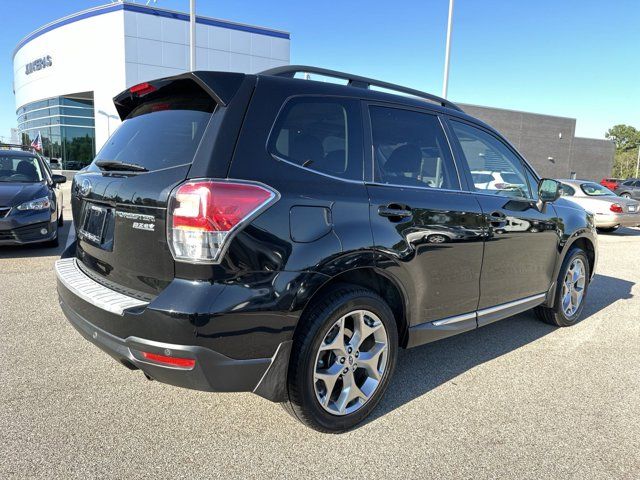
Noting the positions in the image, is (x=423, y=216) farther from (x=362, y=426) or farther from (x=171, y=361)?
(x=171, y=361)

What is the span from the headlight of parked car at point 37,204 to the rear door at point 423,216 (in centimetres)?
598

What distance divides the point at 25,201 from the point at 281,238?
20.1 feet

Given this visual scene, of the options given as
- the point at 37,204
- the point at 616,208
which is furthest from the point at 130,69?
the point at 616,208

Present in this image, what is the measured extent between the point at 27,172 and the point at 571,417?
8.43m

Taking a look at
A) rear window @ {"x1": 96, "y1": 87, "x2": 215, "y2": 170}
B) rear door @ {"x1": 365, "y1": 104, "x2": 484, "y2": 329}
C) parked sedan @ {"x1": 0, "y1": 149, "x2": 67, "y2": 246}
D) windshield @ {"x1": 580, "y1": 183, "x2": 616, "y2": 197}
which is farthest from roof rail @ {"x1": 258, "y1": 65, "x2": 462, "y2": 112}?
windshield @ {"x1": 580, "y1": 183, "x2": 616, "y2": 197}

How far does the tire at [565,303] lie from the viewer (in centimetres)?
455

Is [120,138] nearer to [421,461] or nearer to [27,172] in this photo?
[421,461]

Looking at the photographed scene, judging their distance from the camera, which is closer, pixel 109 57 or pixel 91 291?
pixel 91 291

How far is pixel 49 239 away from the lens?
7.16m

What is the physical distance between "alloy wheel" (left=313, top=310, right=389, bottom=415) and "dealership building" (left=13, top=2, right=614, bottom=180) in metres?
29.3

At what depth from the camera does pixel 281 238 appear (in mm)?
2236

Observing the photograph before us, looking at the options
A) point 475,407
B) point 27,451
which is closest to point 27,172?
point 27,451

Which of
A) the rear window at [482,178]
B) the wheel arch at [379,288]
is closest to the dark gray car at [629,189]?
the rear window at [482,178]

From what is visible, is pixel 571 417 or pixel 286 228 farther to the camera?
pixel 571 417
